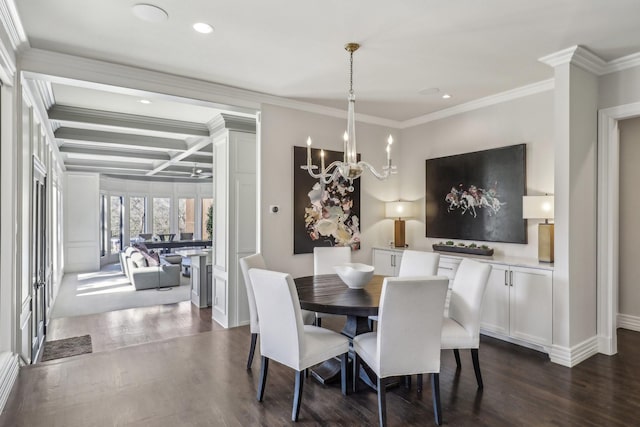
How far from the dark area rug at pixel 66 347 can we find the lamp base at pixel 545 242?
15.7ft

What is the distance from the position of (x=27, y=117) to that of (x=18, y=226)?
1095mm

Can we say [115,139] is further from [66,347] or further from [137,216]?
[137,216]

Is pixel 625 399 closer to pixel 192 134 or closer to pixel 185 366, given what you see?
pixel 185 366

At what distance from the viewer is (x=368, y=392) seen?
111 inches

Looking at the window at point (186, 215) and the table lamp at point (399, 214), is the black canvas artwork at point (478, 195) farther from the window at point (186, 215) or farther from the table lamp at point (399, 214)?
the window at point (186, 215)

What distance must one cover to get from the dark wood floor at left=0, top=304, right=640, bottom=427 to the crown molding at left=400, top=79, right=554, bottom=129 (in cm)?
270

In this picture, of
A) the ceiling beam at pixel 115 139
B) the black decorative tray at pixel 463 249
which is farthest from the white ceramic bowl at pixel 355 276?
the ceiling beam at pixel 115 139

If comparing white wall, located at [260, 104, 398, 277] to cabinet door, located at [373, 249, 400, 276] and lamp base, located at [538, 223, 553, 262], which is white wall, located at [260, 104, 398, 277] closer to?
cabinet door, located at [373, 249, 400, 276]

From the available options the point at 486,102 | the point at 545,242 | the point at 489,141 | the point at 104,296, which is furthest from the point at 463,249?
the point at 104,296

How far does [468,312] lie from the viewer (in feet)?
9.57

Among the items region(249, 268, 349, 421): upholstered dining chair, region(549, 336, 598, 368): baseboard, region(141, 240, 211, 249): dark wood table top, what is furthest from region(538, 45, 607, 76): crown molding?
region(141, 240, 211, 249): dark wood table top

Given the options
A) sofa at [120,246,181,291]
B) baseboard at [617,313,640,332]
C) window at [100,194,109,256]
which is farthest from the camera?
window at [100,194,109,256]

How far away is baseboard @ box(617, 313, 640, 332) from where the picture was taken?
4.29m

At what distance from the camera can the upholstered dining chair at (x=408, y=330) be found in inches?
89.4
